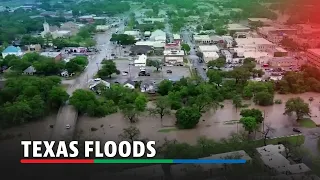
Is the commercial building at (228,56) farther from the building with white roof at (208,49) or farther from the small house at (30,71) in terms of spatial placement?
the small house at (30,71)

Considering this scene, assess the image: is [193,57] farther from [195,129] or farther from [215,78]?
[195,129]

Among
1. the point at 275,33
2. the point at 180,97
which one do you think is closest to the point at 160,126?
the point at 180,97

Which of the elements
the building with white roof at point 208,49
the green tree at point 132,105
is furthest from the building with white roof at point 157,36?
the green tree at point 132,105

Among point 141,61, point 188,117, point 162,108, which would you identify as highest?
point 141,61

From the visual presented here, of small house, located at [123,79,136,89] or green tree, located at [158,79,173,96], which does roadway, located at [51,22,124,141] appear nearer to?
small house, located at [123,79,136,89]

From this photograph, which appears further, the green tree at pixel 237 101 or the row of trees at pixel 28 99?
the green tree at pixel 237 101

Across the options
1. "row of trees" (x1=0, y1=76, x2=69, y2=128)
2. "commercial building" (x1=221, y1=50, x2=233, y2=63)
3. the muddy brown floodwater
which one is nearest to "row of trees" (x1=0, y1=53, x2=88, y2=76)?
"row of trees" (x1=0, y1=76, x2=69, y2=128)
